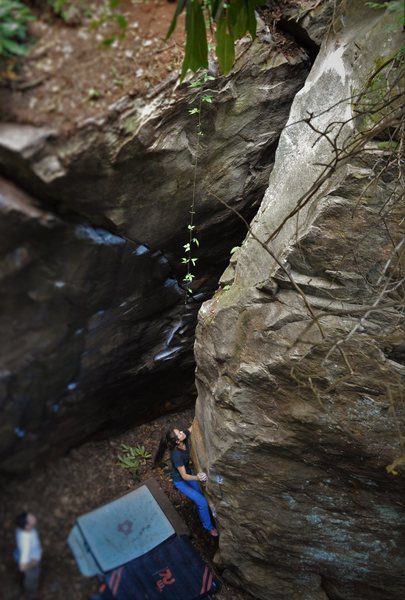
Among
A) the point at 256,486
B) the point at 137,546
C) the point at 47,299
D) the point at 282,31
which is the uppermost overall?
the point at 282,31

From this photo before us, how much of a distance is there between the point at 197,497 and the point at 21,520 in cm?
129

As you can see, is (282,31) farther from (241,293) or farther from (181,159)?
(241,293)

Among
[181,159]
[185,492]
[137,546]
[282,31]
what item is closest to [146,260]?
[181,159]

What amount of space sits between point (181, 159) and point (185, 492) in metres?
1.80

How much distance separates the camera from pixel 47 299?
1.88m

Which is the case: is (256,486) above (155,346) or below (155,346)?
below

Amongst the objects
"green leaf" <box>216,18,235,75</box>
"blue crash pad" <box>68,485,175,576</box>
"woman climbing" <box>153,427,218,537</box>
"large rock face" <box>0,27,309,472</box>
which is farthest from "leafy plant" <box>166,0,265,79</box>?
"woman climbing" <box>153,427,218,537</box>

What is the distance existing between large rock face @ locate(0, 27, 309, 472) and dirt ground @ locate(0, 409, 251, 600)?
8 cm

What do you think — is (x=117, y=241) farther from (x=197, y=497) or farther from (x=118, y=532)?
(x=197, y=497)

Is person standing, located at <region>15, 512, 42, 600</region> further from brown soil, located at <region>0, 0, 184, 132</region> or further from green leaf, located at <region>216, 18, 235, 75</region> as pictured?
green leaf, located at <region>216, 18, 235, 75</region>

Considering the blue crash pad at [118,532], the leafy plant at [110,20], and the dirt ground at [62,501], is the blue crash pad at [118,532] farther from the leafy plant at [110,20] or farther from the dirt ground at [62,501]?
the leafy plant at [110,20]

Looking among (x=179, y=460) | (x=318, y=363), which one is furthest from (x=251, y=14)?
(x=179, y=460)

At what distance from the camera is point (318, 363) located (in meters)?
2.82

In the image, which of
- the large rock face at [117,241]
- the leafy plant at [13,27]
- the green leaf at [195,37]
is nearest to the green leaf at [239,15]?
the green leaf at [195,37]
